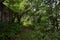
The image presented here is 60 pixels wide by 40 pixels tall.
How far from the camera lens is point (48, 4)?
10383mm

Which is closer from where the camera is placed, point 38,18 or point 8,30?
point 8,30

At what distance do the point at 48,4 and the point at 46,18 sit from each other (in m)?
1.40

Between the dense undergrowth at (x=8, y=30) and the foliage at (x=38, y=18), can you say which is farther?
the foliage at (x=38, y=18)

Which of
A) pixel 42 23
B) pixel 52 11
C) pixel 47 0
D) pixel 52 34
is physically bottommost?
pixel 52 34

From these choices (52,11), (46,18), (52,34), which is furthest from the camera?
(52,11)

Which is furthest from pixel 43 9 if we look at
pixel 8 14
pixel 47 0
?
pixel 8 14

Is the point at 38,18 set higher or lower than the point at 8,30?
higher

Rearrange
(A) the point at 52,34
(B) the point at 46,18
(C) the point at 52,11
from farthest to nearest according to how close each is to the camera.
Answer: (C) the point at 52,11
(B) the point at 46,18
(A) the point at 52,34

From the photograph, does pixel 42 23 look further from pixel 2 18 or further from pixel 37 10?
pixel 2 18

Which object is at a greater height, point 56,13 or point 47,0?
point 47,0

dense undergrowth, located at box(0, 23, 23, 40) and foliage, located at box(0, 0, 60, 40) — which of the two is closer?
dense undergrowth, located at box(0, 23, 23, 40)

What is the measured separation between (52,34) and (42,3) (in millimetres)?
2166

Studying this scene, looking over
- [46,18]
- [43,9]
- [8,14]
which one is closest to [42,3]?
[43,9]

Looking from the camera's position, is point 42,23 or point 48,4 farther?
point 48,4
